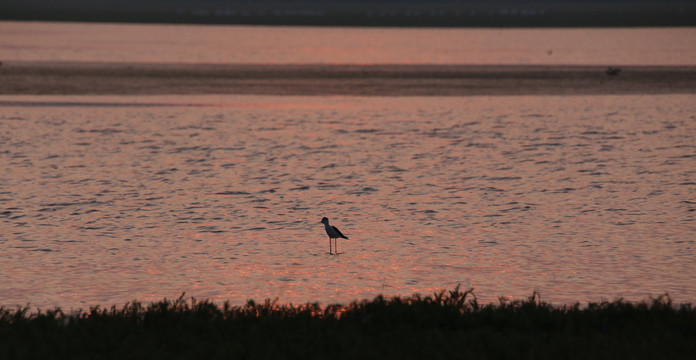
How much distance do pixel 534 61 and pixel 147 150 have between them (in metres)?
61.0

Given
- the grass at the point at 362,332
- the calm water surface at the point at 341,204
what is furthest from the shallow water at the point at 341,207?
the grass at the point at 362,332

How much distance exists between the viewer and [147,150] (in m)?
30.1

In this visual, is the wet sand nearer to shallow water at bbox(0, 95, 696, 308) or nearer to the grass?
Result: shallow water at bbox(0, 95, 696, 308)

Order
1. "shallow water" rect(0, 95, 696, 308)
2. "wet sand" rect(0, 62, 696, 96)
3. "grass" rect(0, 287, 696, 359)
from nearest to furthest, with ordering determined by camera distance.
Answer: "grass" rect(0, 287, 696, 359) → "shallow water" rect(0, 95, 696, 308) → "wet sand" rect(0, 62, 696, 96)

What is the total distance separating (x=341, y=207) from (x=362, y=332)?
392 inches

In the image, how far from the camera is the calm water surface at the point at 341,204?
1545cm

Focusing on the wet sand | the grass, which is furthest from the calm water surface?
the wet sand

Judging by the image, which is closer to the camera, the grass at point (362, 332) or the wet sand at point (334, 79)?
the grass at point (362, 332)

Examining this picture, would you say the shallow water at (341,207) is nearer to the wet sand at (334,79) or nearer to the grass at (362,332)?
the grass at (362,332)

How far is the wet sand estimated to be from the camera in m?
53.4

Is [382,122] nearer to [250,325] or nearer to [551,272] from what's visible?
[551,272]

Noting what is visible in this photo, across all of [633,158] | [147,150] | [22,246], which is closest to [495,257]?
[22,246]

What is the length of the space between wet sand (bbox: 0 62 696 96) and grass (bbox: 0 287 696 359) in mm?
39576

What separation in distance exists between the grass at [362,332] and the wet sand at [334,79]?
39576 mm
